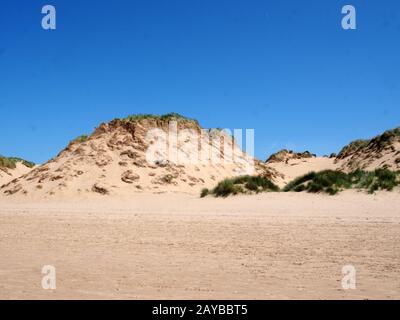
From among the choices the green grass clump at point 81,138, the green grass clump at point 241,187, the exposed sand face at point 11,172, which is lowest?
the green grass clump at point 241,187

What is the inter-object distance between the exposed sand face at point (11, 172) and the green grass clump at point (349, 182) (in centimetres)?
2699

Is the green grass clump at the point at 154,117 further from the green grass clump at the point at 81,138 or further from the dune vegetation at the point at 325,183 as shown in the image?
the dune vegetation at the point at 325,183

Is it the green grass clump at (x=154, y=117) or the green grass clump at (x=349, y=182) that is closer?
the green grass clump at (x=349, y=182)

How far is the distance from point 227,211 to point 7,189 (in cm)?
1865

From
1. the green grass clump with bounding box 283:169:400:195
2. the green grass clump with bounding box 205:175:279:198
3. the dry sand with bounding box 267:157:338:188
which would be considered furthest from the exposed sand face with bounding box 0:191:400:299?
the dry sand with bounding box 267:157:338:188

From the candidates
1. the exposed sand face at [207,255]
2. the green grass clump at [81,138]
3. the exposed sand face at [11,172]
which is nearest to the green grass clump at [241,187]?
the exposed sand face at [207,255]

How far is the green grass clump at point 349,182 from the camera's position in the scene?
17.2 metres

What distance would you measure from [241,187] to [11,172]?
28086mm

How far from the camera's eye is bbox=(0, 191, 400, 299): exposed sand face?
5.32 metres

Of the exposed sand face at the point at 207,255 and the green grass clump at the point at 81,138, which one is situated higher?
the green grass clump at the point at 81,138

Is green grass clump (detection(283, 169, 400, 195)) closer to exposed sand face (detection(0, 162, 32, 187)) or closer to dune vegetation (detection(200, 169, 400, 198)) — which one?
dune vegetation (detection(200, 169, 400, 198))

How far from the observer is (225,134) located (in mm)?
36219

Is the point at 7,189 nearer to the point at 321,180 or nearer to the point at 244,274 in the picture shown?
the point at 321,180

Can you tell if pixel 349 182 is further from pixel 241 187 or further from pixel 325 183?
pixel 241 187
